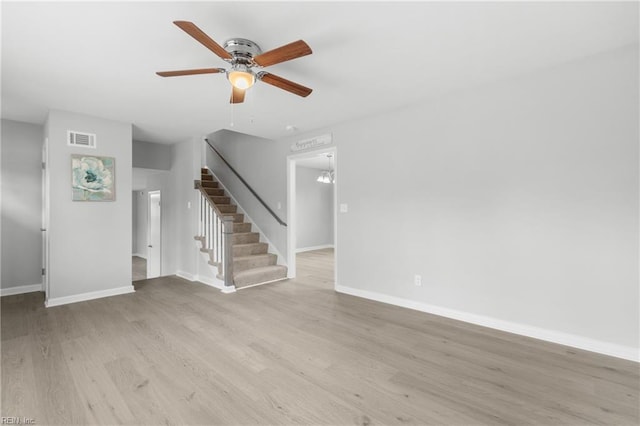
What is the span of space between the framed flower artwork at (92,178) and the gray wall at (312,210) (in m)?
5.46

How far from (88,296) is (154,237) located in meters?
3.04

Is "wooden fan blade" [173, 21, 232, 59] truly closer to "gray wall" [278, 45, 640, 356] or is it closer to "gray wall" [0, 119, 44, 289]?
"gray wall" [278, 45, 640, 356]

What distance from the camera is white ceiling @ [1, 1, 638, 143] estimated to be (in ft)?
6.59

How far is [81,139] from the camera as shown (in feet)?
13.7

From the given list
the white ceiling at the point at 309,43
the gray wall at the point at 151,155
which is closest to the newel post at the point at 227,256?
the white ceiling at the point at 309,43

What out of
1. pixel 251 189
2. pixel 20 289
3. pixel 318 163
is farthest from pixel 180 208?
pixel 318 163

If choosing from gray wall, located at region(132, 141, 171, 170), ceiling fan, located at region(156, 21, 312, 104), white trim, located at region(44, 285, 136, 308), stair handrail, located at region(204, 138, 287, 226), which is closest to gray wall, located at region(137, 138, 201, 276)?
gray wall, located at region(132, 141, 171, 170)

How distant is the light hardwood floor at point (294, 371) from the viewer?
1.86 m

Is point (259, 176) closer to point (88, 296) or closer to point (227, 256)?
point (227, 256)

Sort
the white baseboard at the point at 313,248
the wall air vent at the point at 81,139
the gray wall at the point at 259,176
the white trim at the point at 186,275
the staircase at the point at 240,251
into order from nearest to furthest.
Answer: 1. the wall air vent at the point at 81,139
2. the staircase at the point at 240,251
3. the white trim at the point at 186,275
4. the gray wall at the point at 259,176
5. the white baseboard at the point at 313,248

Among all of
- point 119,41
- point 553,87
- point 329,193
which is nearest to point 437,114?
point 553,87

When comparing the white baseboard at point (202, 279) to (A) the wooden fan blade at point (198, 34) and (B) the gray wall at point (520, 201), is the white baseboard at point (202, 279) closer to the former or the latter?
(B) the gray wall at point (520, 201)

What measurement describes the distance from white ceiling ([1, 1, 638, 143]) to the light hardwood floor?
263cm

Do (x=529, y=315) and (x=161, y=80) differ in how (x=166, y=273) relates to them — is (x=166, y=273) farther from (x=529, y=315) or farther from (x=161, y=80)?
(x=529, y=315)
